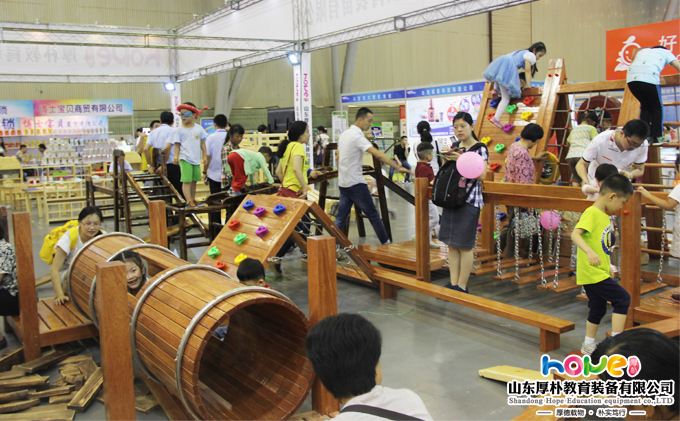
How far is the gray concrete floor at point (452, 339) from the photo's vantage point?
3.04m

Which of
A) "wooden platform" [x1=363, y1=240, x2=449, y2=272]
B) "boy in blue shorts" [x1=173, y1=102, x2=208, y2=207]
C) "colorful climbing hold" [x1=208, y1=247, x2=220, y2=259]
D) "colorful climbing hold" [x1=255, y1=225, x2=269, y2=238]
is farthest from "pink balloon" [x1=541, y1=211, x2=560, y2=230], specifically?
"boy in blue shorts" [x1=173, y1=102, x2=208, y2=207]

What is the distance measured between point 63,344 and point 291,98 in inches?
757

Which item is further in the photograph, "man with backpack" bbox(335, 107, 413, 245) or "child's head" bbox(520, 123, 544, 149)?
"man with backpack" bbox(335, 107, 413, 245)

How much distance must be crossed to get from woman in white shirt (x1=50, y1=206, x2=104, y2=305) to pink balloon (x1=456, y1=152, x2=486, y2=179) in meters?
2.90

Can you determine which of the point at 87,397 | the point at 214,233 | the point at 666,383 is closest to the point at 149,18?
the point at 214,233

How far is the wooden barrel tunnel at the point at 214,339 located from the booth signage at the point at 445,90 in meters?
10.4

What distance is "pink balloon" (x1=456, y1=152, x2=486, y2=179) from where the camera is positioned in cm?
418

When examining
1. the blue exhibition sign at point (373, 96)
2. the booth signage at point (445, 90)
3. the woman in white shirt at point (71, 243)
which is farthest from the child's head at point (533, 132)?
the blue exhibition sign at point (373, 96)

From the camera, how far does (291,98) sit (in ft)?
73.6

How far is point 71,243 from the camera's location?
436cm

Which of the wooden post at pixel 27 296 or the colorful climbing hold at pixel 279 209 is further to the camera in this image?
the colorful climbing hold at pixel 279 209

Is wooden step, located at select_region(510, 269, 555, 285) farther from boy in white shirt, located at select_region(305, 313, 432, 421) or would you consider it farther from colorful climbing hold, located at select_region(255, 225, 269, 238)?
boy in white shirt, located at select_region(305, 313, 432, 421)

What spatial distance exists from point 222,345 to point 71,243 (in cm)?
169

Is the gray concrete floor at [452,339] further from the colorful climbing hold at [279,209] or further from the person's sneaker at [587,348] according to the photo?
the colorful climbing hold at [279,209]
